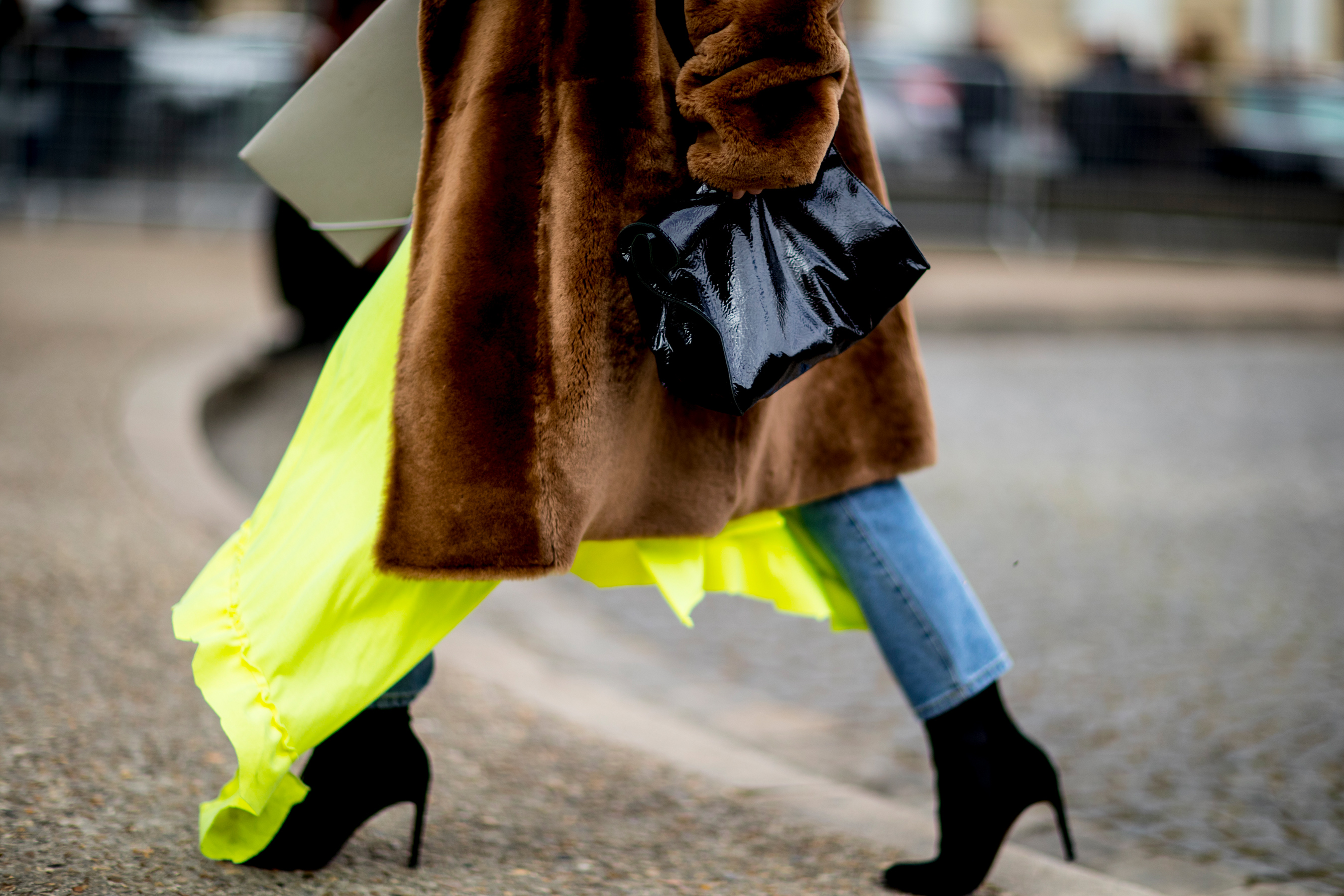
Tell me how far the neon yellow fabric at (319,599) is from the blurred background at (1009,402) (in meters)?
0.47

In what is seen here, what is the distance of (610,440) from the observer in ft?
5.72

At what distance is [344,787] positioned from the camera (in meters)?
1.92

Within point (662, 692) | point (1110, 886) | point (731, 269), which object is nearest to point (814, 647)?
point (662, 692)

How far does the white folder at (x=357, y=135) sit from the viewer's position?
1916 mm

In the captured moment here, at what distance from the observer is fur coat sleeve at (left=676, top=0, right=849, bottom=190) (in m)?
1.63

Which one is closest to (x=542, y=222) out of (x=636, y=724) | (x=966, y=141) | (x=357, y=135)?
(x=357, y=135)

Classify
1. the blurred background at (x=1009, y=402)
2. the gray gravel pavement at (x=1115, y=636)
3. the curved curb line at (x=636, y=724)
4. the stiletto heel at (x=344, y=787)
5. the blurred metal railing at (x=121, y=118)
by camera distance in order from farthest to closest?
the blurred metal railing at (x=121, y=118) → the blurred background at (x=1009, y=402) → the gray gravel pavement at (x=1115, y=636) → the curved curb line at (x=636, y=724) → the stiletto heel at (x=344, y=787)

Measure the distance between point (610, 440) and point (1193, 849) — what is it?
1502 mm

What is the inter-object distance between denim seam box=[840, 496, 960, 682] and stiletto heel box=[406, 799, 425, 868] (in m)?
0.77

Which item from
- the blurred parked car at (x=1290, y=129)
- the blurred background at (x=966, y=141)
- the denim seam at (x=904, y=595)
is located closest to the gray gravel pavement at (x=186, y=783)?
the denim seam at (x=904, y=595)

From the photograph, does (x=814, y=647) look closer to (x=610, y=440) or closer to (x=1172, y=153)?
(x=610, y=440)

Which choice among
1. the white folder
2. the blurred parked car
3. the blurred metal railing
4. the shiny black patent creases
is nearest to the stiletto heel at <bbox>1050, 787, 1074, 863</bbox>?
the shiny black patent creases

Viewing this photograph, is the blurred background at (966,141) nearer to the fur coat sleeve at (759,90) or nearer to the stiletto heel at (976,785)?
the fur coat sleeve at (759,90)

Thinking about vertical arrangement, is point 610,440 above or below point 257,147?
below
